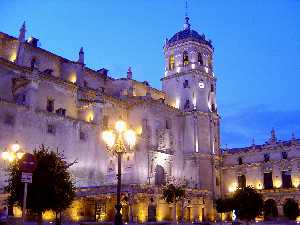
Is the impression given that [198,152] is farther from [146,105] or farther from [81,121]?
[81,121]

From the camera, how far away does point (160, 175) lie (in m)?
55.0

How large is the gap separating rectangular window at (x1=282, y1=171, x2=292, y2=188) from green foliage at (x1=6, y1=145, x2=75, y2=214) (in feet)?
141

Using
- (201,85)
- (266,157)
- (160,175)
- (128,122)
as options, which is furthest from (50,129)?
(266,157)

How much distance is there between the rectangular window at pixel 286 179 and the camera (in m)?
58.7

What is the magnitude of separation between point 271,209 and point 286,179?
497cm

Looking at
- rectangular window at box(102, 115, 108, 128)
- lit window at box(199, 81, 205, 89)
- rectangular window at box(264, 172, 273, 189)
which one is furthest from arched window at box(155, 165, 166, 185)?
rectangular window at box(264, 172, 273, 189)

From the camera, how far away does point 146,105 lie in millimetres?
54875

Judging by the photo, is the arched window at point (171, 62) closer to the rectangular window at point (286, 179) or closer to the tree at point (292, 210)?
the rectangular window at point (286, 179)

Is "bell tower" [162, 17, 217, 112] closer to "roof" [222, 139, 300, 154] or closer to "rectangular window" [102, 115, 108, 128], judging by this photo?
"roof" [222, 139, 300, 154]

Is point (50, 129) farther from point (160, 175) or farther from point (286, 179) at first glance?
point (286, 179)

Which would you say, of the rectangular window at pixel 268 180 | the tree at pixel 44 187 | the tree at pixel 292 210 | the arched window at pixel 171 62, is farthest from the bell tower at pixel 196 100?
the tree at pixel 44 187

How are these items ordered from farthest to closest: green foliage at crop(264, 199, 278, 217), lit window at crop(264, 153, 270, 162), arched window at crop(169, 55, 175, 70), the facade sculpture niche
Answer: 1. arched window at crop(169, 55, 175, 70)
2. lit window at crop(264, 153, 270, 162)
3. green foliage at crop(264, 199, 278, 217)
4. the facade sculpture niche

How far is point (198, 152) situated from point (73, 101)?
2063 cm

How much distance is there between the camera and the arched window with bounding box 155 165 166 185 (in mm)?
54191
